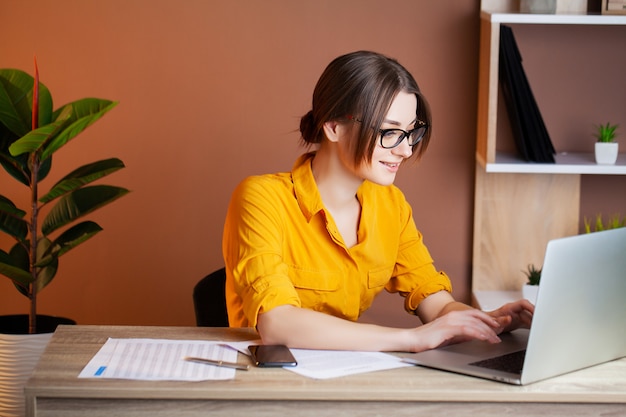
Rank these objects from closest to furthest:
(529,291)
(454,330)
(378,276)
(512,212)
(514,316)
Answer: (454,330) < (514,316) < (378,276) < (529,291) < (512,212)

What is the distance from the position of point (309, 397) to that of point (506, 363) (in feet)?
1.40

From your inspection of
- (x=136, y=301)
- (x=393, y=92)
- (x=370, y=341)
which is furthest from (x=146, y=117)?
(x=370, y=341)

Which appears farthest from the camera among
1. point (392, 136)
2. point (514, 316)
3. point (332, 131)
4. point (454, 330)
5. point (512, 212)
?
point (512, 212)

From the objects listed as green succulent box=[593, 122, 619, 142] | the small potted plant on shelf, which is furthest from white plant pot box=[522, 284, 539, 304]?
green succulent box=[593, 122, 619, 142]

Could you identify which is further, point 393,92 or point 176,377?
point 393,92

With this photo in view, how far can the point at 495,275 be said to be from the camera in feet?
10.8

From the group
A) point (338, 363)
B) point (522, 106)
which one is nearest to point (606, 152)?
point (522, 106)

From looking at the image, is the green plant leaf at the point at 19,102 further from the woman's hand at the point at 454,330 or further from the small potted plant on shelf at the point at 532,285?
the small potted plant on shelf at the point at 532,285

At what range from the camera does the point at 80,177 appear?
2879 millimetres

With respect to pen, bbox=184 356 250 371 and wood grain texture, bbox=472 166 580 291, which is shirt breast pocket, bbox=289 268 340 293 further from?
wood grain texture, bbox=472 166 580 291

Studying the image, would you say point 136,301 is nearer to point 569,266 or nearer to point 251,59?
point 251,59

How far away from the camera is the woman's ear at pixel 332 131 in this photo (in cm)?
231

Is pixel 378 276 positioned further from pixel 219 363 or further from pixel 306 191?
pixel 219 363

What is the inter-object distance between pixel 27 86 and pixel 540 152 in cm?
167
